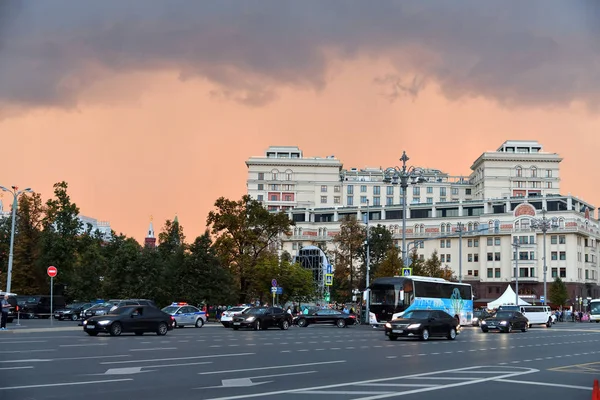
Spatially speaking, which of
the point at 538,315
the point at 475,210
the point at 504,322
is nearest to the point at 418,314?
the point at 504,322

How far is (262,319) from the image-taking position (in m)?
45.2

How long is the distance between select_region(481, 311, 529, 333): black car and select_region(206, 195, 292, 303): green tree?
23.8 meters

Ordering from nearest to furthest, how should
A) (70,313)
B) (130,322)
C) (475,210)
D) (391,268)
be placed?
(130,322) → (70,313) → (391,268) → (475,210)

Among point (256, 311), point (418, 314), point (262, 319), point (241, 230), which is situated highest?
point (241, 230)

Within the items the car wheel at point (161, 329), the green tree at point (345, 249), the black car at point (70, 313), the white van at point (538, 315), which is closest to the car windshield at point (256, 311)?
the car wheel at point (161, 329)

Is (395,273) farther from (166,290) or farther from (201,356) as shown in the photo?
(201,356)

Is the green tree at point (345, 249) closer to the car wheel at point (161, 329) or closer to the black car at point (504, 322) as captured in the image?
the black car at point (504, 322)

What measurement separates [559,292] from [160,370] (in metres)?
101

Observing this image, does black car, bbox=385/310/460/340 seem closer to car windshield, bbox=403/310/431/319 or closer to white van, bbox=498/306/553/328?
car windshield, bbox=403/310/431/319

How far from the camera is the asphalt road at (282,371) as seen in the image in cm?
1463

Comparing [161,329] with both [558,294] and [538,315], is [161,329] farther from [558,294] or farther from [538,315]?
[558,294]

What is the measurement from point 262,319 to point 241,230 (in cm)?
2235

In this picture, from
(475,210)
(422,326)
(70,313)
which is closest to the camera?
(422,326)

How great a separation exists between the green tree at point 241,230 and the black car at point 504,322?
78.0 feet
